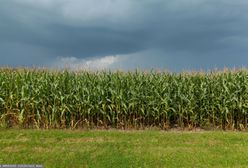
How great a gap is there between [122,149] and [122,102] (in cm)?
427

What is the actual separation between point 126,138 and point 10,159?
3513 millimetres

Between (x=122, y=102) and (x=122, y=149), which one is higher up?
(x=122, y=102)

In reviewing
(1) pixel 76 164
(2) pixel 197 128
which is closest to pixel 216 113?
(2) pixel 197 128

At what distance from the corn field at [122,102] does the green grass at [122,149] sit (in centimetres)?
195

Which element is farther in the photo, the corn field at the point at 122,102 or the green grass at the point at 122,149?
the corn field at the point at 122,102

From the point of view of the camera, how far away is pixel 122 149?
10953 mm

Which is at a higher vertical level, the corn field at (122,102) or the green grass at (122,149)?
the corn field at (122,102)

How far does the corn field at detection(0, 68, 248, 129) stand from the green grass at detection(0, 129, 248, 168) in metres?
1.95

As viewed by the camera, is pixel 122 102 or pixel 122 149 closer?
pixel 122 149

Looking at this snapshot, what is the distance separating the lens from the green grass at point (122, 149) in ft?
32.9

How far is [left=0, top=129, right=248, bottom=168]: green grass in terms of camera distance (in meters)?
10.0

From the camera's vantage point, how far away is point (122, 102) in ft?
49.5

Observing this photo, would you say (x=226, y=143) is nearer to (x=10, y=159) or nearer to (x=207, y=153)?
(x=207, y=153)

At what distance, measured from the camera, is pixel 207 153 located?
10.8m
